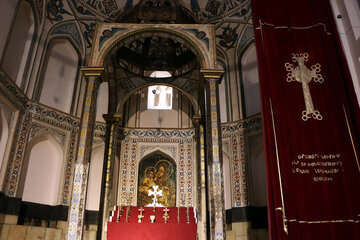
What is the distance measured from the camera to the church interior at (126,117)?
794 centimetres

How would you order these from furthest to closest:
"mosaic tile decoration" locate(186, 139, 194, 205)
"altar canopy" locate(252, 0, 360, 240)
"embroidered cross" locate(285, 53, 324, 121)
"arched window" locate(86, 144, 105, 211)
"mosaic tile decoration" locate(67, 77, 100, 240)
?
"mosaic tile decoration" locate(186, 139, 194, 205), "arched window" locate(86, 144, 105, 211), "mosaic tile decoration" locate(67, 77, 100, 240), "embroidered cross" locate(285, 53, 324, 121), "altar canopy" locate(252, 0, 360, 240)

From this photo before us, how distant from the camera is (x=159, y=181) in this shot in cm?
Answer: 1113

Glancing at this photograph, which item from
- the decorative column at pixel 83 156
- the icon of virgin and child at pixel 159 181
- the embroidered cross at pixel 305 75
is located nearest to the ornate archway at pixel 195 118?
the decorative column at pixel 83 156

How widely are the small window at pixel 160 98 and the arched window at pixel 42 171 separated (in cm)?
397

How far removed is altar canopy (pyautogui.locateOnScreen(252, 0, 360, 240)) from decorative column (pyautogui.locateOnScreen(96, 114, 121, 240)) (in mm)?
5373

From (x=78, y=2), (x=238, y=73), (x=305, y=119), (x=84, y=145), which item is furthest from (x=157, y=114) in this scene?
(x=305, y=119)

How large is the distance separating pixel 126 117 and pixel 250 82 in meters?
4.69

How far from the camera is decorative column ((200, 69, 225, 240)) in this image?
640 cm

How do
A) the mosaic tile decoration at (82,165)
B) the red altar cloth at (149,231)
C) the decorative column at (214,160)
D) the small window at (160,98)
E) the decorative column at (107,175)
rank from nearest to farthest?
1. the mosaic tile decoration at (82,165)
2. the decorative column at (214,160)
3. the red altar cloth at (149,231)
4. the decorative column at (107,175)
5. the small window at (160,98)

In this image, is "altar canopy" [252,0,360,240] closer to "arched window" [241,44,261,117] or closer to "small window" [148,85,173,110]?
"arched window" [241,44,261,117]

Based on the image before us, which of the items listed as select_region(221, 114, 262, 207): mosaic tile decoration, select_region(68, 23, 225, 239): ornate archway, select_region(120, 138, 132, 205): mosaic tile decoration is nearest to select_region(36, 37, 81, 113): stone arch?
select_region(68, 23, 225, 239): ornate archway

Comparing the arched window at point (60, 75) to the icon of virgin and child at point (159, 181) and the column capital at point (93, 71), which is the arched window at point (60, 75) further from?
the icon of virgin and child at point (159, 181)

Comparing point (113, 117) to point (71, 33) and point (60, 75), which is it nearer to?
point (60, 75)

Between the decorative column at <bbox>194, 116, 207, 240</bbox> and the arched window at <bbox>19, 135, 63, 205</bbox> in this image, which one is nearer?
the decorative column at <bbox>194, 116, 207, 240</bbox>
